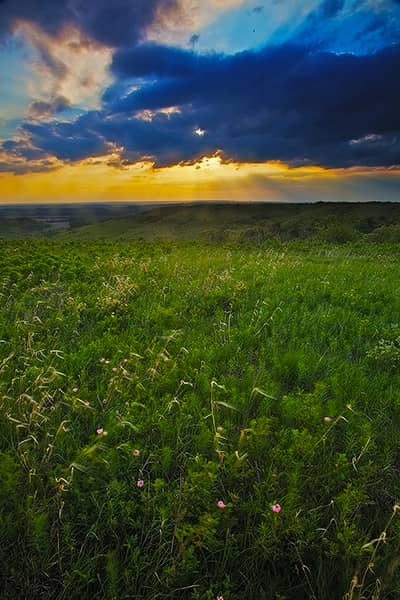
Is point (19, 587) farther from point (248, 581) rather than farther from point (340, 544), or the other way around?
point (340, 544)

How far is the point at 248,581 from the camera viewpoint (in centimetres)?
206

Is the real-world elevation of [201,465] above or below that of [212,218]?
below

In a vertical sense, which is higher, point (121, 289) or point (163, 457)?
point (121, 289)

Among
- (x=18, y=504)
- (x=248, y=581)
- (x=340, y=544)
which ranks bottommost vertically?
(x=248, y=581)

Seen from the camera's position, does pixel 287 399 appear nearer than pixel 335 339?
Yes

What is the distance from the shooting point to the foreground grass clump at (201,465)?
204cm

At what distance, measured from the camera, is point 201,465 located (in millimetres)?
2439

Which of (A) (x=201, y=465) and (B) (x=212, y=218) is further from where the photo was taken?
(B) (x=212, y=218)

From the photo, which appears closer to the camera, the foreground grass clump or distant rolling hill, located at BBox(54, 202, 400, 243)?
the foreground grass clump

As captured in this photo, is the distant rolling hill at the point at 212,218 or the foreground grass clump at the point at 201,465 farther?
the distant rolling hill at the point at 212,218

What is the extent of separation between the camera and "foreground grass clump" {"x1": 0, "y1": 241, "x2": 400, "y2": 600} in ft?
6.68

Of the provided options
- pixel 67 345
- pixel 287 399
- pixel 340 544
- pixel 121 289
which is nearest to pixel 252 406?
pixel 287 399

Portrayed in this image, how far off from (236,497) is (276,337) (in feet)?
10.5

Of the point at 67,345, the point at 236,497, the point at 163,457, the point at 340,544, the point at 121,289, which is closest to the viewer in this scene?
the point at 340,544
